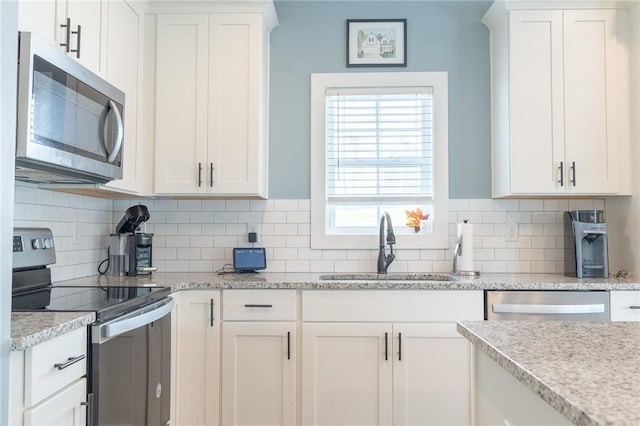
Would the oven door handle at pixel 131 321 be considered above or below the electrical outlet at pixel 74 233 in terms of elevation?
below

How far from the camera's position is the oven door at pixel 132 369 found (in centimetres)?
147

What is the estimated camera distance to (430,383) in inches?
90.0

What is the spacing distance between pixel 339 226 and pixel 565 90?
59.8 inches

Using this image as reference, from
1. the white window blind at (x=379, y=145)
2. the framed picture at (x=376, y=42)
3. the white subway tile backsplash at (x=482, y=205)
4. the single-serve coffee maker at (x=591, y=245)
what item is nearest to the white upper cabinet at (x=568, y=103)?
the single-serve coffee maker at (x=591, y=245)

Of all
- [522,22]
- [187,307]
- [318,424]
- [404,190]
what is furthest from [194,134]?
[522,22]

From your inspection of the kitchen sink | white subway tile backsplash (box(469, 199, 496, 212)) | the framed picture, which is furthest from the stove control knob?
white subway tile backsplash (box(469, 199, 496, 212))

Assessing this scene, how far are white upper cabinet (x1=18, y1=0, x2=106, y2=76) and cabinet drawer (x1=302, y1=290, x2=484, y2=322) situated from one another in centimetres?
148

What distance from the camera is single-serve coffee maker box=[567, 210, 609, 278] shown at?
2539 mm

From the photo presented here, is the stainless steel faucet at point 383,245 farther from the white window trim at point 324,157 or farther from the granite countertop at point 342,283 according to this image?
the granite countertop at point 342,283

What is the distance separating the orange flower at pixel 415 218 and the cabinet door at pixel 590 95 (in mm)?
834

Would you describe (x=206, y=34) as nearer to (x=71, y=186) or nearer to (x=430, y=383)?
(x=71, y=186)

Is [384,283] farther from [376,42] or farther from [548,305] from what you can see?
[376,42]

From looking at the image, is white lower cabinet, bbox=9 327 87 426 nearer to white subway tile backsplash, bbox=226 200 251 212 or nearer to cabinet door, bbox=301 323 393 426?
cabinet door, bbox=301 323 393 426

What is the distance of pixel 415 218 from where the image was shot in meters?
2.90
